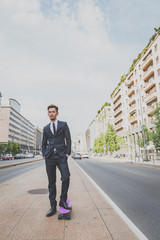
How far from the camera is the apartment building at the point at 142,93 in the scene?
33.3 meters

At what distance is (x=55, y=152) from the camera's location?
10.7ft

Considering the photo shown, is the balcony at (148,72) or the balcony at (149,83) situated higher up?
the balcony at (148,72)

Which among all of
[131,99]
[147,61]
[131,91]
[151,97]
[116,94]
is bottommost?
[151,97]

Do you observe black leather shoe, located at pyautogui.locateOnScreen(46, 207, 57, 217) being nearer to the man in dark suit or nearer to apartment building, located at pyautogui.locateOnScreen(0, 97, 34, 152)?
the man in dark suit

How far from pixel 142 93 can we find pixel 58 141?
39.8 m

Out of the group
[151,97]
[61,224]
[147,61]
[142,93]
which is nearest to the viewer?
[61,224]

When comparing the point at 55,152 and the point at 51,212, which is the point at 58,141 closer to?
the point at 55,152

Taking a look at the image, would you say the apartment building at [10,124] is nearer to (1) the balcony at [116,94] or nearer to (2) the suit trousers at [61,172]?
(1) the balcony at [116,94]

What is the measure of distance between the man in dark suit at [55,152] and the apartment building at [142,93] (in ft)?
75.9

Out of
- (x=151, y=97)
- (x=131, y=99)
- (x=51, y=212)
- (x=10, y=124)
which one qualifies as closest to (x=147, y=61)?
(x=151, y=97)

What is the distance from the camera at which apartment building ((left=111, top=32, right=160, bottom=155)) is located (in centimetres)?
3328

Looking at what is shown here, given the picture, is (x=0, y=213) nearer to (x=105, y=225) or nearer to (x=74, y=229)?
(x=74, y=229)

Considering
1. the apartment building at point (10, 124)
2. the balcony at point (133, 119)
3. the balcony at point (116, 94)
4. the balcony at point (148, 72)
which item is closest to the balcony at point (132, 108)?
the balcony at point (133, 119)

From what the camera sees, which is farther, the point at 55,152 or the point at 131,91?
the point at 131,91
